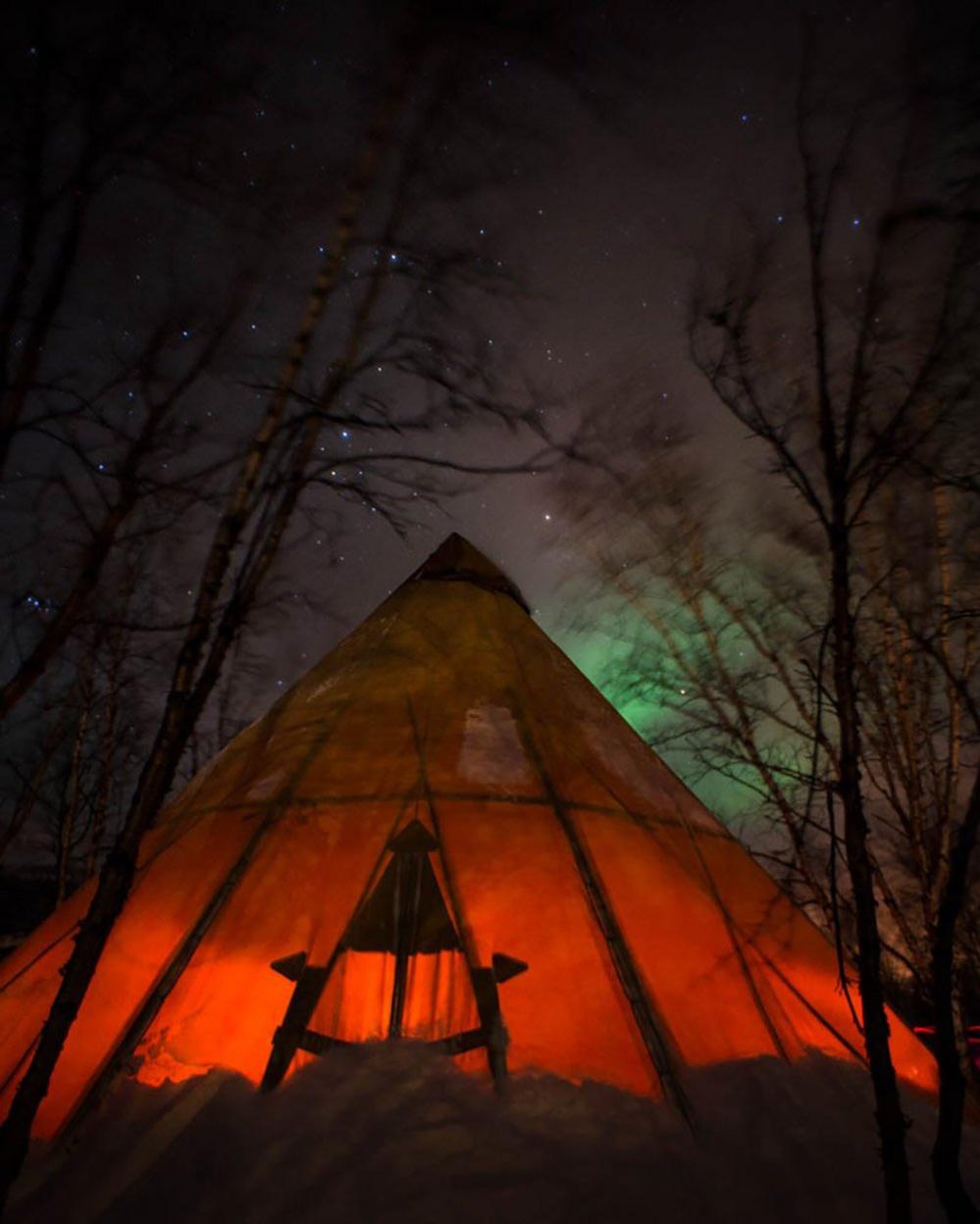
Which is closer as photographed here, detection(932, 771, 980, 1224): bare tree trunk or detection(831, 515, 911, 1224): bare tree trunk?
detection(831, 515, 911, 1224): bare tree trunk

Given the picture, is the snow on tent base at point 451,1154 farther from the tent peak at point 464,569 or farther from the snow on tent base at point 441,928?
the tent peak at point 464,569

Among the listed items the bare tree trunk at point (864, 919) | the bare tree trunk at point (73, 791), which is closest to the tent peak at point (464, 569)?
the bare tree trunk at point (864, 919)

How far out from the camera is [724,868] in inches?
212

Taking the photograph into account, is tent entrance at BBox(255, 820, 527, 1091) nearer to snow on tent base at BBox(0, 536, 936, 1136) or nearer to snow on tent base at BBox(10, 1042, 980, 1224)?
snow on tent base at BBox(0, 536, 936, 1136)

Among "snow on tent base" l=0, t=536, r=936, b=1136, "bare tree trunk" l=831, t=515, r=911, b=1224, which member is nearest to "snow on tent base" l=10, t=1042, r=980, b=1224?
"snow on tent base" l=0, t=536, r=936, b=1136

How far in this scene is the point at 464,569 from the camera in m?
8.16

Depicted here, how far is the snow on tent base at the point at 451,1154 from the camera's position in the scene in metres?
A: 2.85

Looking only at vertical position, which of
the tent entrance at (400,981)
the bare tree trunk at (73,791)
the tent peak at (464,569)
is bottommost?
the tent entrance at (400,981)

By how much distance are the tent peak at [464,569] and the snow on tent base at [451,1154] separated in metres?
5.34

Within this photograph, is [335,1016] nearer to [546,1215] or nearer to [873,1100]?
[546,1215]

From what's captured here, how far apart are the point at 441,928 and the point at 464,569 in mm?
4830

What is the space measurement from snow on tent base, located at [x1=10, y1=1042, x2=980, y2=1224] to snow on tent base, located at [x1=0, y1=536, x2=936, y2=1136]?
181 millimetres

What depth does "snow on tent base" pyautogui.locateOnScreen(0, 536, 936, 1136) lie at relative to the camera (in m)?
3.78

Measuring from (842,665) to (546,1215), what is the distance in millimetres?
3204
